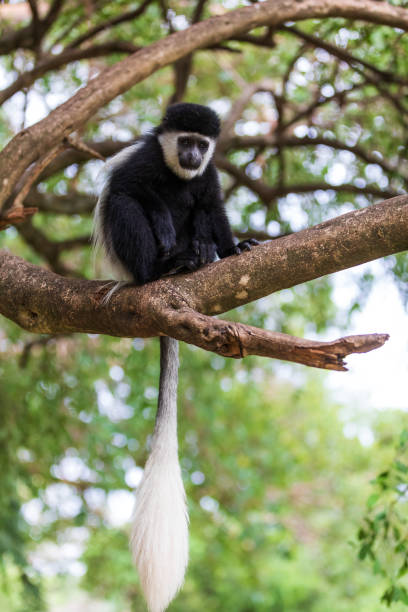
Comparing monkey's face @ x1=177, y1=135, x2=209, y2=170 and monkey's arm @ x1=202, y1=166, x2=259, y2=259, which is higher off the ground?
monkey's face @ x1=177, y1=135, x2=209, y2=170

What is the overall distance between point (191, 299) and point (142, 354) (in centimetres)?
253

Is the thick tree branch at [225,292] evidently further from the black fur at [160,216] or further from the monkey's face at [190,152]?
the monkey's face at [190,152]

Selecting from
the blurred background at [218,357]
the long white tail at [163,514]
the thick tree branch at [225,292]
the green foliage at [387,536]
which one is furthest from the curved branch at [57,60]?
the green foliage at [387,536]

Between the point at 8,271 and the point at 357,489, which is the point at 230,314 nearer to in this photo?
the point at 8,271

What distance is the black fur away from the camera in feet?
6.89

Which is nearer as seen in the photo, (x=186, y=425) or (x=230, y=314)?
(x=230, y=314)

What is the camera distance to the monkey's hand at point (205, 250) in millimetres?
2200

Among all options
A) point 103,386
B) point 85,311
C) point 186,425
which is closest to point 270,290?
point 85,311

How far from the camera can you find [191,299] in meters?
1.61

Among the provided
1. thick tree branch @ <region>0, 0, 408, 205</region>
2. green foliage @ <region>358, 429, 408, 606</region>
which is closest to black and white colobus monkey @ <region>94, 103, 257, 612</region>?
thick tree branch @ <region>0, 0, 408, 205</region>

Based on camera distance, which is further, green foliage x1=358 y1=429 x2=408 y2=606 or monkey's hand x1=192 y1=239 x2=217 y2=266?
monkey's hand x1=192 y1=239 x2=217 y2=266

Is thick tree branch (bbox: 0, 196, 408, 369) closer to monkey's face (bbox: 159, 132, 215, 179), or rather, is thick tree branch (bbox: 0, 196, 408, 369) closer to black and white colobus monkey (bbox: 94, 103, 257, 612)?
black and white colobus monkey (bbox: 94, 103, 257, 612)

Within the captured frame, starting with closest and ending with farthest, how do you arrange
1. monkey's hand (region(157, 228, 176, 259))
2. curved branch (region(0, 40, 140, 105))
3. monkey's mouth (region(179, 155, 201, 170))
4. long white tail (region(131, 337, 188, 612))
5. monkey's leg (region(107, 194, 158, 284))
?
long white tail (region(131, 337, 188, 612)) → monkey's leg (region(107, 194, 158, 284)) → monkey's hand (region(157, 228, 176, 259)) → monkey's mouth (region(179, 155, 201, 170)) → curved branch (region(0, 40, 140, 105))

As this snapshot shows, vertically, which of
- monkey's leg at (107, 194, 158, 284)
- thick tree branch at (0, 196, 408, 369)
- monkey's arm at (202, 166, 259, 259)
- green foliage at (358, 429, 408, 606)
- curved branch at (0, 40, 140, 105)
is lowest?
green foliage at (358, 429, 408, 606)
